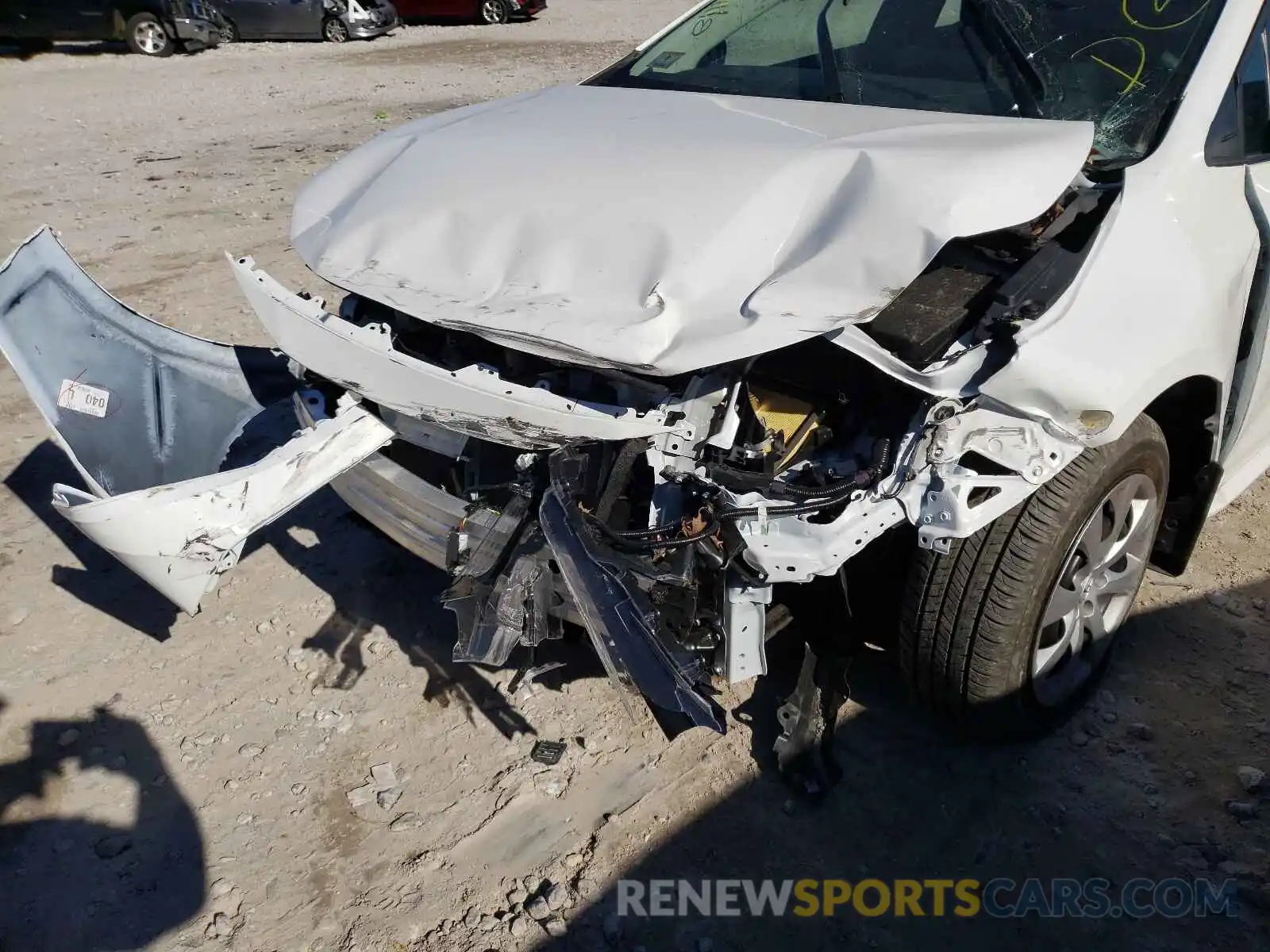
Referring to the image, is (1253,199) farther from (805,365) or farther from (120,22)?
(120,22)

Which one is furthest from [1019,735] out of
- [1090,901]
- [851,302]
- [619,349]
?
[619,349]

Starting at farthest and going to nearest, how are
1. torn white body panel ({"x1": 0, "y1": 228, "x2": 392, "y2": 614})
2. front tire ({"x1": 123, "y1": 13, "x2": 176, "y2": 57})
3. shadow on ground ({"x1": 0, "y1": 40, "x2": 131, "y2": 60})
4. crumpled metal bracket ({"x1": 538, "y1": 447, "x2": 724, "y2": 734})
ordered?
shadow on ground ({"x1": 0, "y1": 40, "x2": 131, "y2": 60}) → front tire ({"x1": 123, "y1": 13, "x2": 176, "y2": 57}) → torn white body panel ({"x1": 0, "y1": 228, "x2": 392, "y2": 614}) → crumpled metal bracket ({"x1": 538, "y1": 447, "x2": 724, "y2": 734})

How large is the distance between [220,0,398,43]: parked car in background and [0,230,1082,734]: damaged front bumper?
14692 mm

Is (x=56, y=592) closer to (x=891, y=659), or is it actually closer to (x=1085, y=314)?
(x=891, y=659)

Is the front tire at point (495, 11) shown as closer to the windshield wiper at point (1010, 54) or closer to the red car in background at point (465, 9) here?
the red car in background at point (465, 9)

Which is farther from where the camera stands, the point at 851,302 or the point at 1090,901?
the point at 1090,901

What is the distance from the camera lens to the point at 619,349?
2.15 metres

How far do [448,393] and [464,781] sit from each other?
115 cm

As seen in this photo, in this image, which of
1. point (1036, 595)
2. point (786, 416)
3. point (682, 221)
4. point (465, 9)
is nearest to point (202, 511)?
point (682, 221)

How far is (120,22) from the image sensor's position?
14195 mm

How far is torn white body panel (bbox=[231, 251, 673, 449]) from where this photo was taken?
7.20 feet

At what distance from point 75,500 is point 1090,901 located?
2587mm

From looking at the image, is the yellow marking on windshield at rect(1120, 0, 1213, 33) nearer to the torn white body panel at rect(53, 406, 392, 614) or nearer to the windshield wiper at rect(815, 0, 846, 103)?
the windshield wiper at rect(815, 0, 846, 103)

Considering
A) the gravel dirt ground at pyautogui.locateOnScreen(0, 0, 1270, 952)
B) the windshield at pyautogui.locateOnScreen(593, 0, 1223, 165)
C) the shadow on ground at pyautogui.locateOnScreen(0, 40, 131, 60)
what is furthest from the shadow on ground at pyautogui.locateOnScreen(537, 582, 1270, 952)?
the shadow on ground at pyautogui.locateOnScreen(0, 40, 131, 60)
